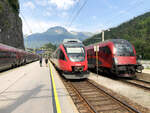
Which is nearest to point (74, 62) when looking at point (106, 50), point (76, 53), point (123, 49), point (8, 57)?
point (76, 53)

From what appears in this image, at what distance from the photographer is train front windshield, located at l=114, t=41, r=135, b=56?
32.2 ft

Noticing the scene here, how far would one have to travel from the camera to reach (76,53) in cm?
948

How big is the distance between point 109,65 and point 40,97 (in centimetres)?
638

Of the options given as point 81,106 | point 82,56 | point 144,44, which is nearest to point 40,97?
point 81,106

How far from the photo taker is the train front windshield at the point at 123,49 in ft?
32.2

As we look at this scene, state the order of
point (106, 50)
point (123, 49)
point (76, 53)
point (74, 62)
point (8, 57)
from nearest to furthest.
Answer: point (74, 62) → point (76, 53) → point (123, 49) → point (106, 50) → point (8, 57)

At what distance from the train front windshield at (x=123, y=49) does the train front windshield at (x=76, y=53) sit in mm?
2766

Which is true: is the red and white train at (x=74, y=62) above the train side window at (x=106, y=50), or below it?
below

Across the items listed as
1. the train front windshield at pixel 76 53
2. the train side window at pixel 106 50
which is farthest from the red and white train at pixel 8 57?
the train side window at pixel 106 50

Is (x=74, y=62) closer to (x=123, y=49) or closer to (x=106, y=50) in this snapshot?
(x=106, y=50)

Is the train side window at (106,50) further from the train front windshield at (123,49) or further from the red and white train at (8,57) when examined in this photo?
the red and white train at (8,57)

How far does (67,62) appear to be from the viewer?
8.93 m

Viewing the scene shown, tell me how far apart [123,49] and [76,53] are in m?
3.88

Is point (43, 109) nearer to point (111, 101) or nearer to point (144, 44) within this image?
point (111, 101)
